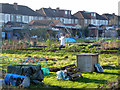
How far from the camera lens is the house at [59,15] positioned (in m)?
69.1

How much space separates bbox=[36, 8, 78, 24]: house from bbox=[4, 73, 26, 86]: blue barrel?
59.7 meters

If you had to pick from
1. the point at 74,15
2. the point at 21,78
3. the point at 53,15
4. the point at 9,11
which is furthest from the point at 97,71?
the point at 74,15

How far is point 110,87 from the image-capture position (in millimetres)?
7906

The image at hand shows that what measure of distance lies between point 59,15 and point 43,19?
27.3ft

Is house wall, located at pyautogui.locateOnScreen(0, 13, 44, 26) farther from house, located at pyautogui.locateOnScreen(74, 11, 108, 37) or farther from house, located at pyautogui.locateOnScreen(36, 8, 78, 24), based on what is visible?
house, located at pyautogui.locateOnScreen(74, 11, 108, 37)

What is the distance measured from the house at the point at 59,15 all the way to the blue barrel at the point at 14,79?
Result: 5972 centimetres

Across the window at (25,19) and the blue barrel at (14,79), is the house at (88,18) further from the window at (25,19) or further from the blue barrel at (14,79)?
the blue barrel at (14,79)

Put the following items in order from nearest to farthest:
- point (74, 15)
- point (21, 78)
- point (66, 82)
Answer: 1. point (21, 78)
2. point (66, 82)
3. point (74, 15)

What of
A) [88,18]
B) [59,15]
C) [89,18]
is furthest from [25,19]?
[89,18]

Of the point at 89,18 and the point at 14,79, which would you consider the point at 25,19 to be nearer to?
the point at 89,18

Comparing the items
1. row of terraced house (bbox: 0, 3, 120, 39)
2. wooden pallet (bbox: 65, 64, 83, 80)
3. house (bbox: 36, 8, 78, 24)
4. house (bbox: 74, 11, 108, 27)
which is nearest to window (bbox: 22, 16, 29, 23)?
row of terraced house (bbox: 0, 3, 120, 39)

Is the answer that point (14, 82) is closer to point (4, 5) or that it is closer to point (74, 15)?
point (4, 5)

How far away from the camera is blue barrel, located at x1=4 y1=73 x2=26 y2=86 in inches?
331

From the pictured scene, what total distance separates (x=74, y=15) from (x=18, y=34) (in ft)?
126
